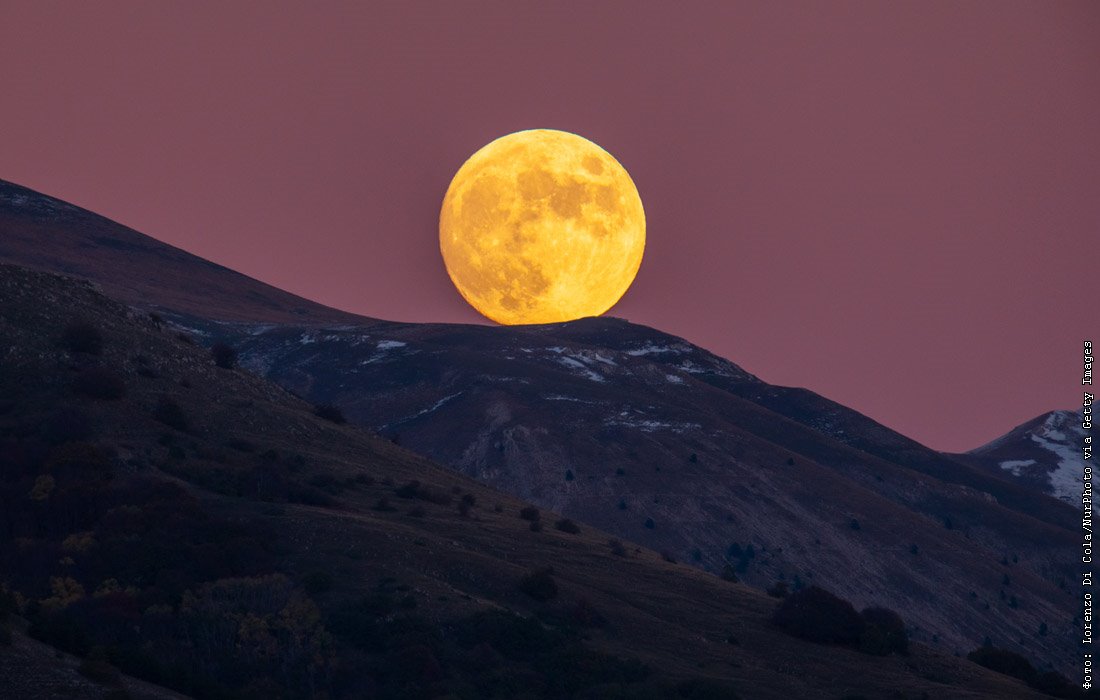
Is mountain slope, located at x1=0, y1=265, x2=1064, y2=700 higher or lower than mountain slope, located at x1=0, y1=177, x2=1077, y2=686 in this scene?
lower

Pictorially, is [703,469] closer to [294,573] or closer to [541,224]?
[541,224]

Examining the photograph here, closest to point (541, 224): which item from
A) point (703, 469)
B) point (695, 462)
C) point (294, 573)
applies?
point (695, 462)

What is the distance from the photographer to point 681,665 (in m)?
63.6

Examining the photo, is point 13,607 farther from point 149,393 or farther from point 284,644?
point 149,393

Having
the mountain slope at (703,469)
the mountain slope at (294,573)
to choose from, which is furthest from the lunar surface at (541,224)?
the mountain slope at (294,573)

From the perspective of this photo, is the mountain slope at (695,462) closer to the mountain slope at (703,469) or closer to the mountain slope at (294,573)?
the mountain slope at (703,469)

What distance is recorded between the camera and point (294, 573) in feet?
215

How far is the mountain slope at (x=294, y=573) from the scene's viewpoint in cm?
5859

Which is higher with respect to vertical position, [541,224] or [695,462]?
[541,224]

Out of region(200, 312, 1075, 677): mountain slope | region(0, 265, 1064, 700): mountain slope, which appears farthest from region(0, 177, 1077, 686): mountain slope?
region(0, 265, 1064, 700): mountain slope

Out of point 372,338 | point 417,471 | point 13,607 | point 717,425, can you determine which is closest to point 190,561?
point 13,607

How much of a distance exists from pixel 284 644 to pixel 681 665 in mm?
17046

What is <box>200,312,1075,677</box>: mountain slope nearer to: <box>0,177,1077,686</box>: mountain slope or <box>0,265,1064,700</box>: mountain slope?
<box>0,177,1077,686</box>: mountain slope

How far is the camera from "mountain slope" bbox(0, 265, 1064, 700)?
58.6 meters
